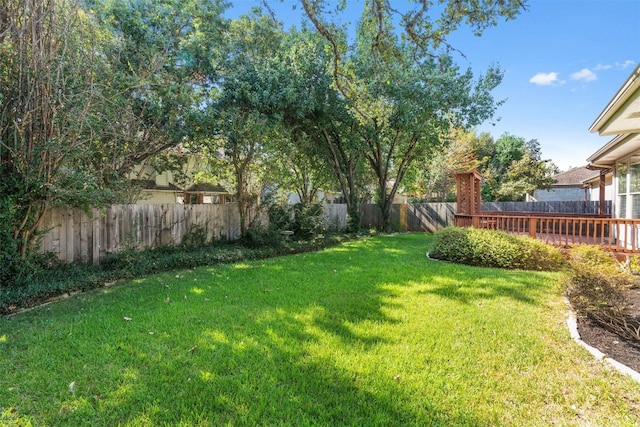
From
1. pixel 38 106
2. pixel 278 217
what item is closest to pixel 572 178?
pixel 278 217

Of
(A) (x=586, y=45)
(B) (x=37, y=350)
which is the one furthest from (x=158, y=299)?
(A) (x=586, y=45)

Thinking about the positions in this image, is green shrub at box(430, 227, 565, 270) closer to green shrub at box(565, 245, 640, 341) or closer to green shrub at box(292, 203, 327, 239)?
green shrub at box(565, 245, 640, 341)

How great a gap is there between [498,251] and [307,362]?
227 inches

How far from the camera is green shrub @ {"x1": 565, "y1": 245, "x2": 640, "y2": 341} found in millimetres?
3611

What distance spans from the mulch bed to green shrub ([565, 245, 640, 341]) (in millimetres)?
82

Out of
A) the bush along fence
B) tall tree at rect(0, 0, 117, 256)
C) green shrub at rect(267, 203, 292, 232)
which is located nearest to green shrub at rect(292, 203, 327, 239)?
green shrub at rect(267, 203, 292, 232)

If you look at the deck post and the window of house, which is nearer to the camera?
the window of house

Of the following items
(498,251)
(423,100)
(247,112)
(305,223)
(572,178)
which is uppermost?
(423,100)

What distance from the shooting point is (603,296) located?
12.5ft

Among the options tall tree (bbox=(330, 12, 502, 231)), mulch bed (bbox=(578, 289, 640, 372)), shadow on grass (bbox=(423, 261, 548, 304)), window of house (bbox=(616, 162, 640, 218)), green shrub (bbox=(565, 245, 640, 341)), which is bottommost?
mulch bed (bbox=(578, 289, 640, 372))

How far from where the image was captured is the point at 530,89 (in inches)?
455

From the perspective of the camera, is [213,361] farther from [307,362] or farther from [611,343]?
[611,343]

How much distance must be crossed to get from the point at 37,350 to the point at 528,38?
32.6ft

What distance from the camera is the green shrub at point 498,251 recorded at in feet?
22.1
